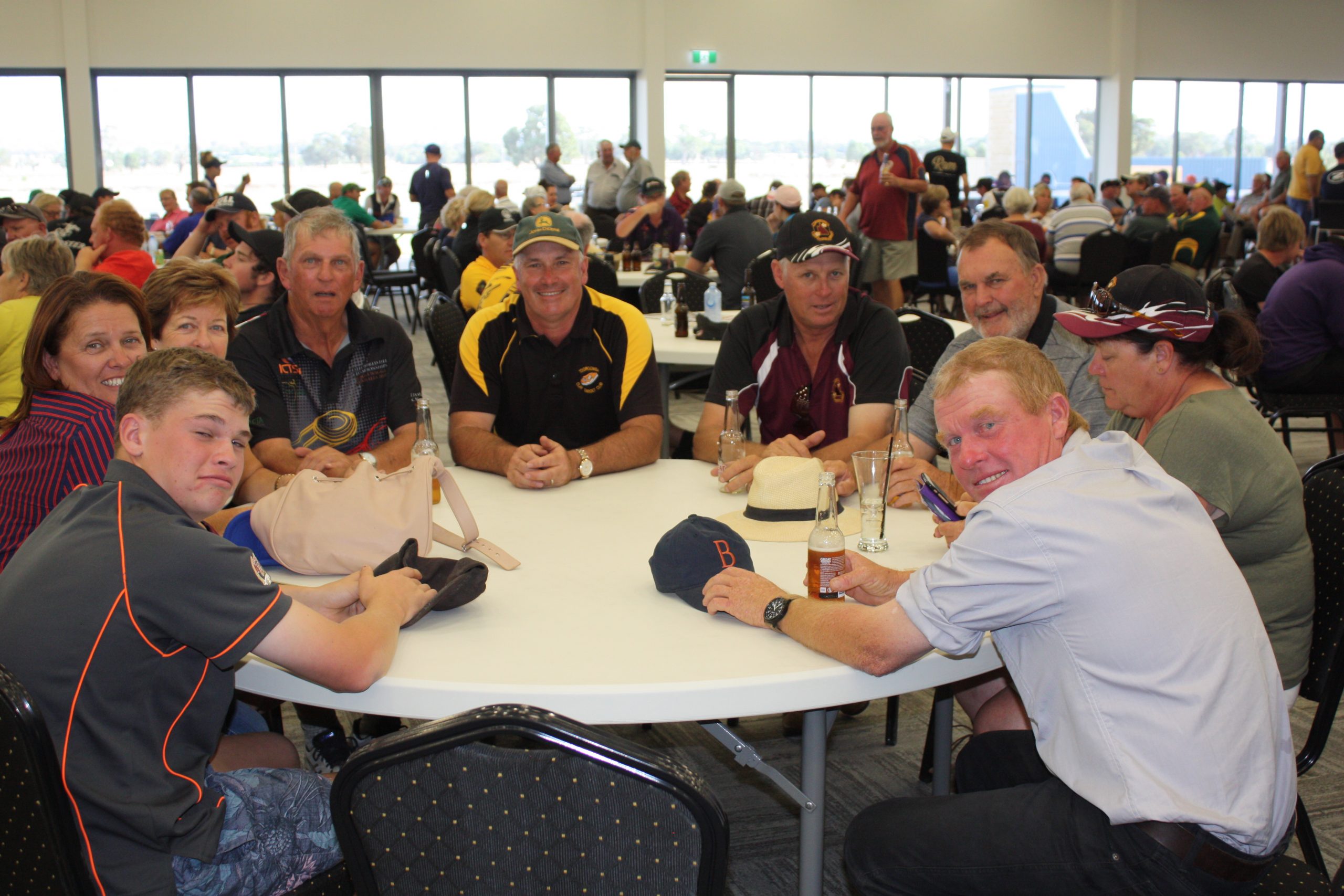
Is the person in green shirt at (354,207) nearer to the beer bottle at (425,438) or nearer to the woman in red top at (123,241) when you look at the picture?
the woman in red top at (123,241)

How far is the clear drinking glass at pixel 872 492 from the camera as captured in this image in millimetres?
1997

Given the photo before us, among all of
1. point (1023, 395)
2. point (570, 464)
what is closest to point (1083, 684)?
point (1023, 395)

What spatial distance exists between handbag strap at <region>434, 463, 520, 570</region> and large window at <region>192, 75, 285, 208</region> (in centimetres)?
1407

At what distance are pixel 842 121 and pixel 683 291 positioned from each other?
38.1 feet

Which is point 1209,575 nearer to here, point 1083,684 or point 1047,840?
point 1083,684

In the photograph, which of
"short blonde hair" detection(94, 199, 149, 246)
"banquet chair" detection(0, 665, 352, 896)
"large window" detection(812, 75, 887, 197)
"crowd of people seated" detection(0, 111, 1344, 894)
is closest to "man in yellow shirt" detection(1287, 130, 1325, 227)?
"large window" detection(812, 75, 887, 197)

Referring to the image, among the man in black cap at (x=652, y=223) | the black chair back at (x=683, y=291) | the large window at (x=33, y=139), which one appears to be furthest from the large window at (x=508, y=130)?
the black chair back at (x=683, y=291)

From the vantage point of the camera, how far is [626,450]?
270 centimetres

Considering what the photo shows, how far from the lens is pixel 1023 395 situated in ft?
5.14

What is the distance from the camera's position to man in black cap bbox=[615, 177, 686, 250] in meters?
9.70

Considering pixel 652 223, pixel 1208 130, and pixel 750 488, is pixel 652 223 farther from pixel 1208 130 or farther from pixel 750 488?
pixel 1208 130

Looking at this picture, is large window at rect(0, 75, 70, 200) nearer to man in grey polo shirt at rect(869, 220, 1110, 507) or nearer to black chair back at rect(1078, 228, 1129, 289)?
black chair back at rect(1078, 228, 1129, 289)

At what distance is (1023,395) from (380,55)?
14562 millimetres

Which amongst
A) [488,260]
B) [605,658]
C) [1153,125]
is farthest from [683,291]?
[1153,125]
